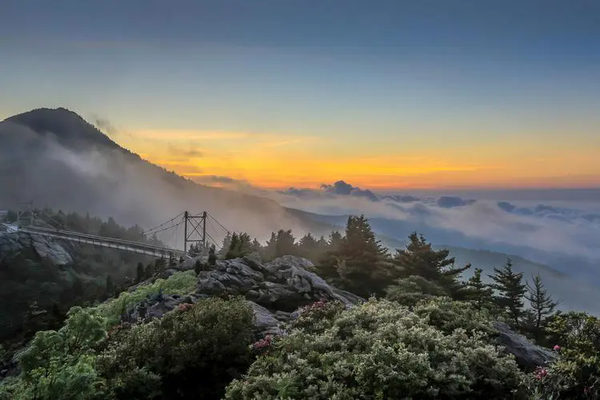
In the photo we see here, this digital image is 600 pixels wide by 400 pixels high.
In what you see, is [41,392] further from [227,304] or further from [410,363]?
[410,363]

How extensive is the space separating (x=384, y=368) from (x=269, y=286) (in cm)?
1256

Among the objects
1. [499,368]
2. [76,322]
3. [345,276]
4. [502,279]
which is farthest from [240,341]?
[502,279]

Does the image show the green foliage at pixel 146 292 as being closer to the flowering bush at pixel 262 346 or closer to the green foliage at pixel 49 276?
the flowering bush at pixel 262 346

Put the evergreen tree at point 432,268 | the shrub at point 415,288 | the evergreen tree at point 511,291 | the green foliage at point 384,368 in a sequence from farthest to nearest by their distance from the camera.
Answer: the evergreen tree at point 511,291, the evergreen tree at point 432,268, the shrub at point 415,288, the green foliage at point 384,368

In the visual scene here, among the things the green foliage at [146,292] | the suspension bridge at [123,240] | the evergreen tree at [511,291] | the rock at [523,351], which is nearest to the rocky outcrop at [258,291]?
the green foliage at [146,292]

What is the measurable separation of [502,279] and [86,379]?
3399 cm

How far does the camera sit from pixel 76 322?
13719 millimetres

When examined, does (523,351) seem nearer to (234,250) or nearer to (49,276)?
(234,250)

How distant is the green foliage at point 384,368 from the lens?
9.61 m

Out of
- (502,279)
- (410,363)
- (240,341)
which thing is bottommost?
(502,279)

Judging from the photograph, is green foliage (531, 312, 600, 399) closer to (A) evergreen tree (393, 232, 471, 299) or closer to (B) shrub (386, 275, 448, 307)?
(B) shrub (386, 275, 448, 307)

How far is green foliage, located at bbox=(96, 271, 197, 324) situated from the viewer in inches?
939

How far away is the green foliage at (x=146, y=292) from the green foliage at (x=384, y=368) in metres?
12.8

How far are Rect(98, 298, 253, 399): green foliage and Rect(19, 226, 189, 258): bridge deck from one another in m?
37.9
